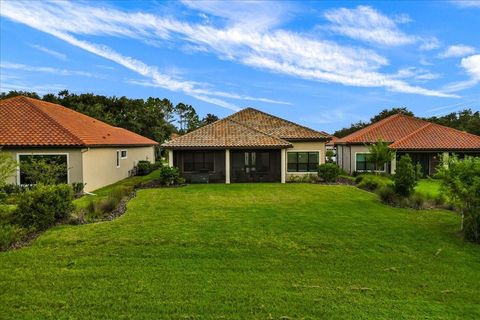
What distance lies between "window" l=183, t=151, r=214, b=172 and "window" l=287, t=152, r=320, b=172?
6051 millimetres

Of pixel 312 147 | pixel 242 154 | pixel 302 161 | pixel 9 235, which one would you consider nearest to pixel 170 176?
pixel 242 154

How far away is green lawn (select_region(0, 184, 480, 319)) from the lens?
19.2 ft

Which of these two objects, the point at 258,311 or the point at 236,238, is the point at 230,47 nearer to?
the point at 236,238

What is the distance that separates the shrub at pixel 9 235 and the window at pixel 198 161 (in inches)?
600

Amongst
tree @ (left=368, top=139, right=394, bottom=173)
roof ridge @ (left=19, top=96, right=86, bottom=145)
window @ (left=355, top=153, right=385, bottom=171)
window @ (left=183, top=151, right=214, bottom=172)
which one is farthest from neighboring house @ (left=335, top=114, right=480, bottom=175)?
roof ridge @ (left=19, top=96, right=86, bottom=145)

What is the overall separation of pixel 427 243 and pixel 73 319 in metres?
8.96

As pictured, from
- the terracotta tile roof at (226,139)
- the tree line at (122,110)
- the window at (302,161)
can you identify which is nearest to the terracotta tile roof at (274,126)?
the window at (302,161)

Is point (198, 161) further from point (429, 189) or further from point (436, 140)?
point (436, 140)

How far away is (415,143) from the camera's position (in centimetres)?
2872

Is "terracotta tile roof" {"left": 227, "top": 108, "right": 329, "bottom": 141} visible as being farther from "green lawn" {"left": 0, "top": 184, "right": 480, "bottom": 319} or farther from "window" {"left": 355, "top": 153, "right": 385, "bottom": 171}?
"green lawn" {"left": 0, "top": 184, "right": 480, "bottom": 319}

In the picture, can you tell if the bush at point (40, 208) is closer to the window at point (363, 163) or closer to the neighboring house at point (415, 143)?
the neighboring house at point (415, 143)

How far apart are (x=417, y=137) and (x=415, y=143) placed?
1.33 m

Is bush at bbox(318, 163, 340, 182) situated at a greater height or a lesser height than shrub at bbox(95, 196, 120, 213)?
greater

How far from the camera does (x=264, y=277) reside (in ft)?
23.4
